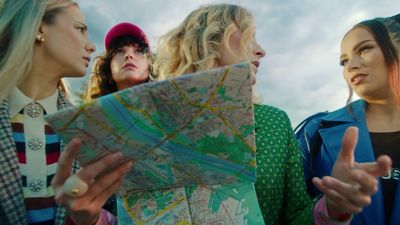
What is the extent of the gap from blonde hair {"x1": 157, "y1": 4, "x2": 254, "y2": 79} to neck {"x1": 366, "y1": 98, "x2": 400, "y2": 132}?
99cm

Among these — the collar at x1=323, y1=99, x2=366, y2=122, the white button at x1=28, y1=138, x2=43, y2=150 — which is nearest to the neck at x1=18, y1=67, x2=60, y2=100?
the white button at x1=28, y1=138, x2=43, y2=150

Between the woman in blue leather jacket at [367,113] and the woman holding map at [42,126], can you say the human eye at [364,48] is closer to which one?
the woman in blue leather jacket at [367,113]

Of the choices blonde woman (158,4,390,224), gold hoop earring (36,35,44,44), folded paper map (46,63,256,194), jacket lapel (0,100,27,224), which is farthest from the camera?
gold hoop earring (36,35,44,44)

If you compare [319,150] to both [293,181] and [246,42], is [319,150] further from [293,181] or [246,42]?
[246,42]

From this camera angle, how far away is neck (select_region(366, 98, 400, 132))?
7.84ft

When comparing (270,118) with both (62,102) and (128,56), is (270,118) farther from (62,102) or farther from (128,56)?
(128,56)

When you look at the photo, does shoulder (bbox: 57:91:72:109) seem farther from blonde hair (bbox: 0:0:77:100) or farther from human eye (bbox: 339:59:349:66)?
human eye (bbox: 339:59:349:66)

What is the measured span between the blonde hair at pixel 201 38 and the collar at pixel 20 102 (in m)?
0.60

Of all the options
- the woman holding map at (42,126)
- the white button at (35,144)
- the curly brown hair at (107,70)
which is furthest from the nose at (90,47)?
the curly brown hair at (107,70)

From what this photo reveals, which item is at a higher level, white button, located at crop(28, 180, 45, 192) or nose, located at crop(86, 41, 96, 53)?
nose, located at crop(86, 41, 96, 53)

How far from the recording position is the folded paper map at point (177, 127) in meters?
1.11

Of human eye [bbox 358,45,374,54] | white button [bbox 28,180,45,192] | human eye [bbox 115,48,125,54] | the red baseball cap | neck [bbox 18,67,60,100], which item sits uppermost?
the red baseball cap

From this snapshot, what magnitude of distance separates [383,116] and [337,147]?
43cm

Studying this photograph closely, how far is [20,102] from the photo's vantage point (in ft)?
6.46
